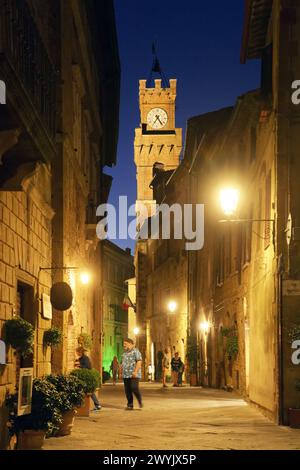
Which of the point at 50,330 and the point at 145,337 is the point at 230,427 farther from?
the point at 145,337

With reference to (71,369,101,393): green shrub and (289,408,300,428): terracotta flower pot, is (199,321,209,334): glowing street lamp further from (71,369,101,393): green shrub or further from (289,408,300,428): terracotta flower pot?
(289,408,300,428): terracotta flower pot

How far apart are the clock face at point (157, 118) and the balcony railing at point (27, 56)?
91860 millimetres

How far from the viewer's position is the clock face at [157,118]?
339 feet

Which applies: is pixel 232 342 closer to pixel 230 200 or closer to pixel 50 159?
pixel 230 200

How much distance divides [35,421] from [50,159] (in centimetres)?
345

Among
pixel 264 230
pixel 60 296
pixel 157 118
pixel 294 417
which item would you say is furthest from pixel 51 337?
pixel 157 118

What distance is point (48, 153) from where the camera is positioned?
10594 millimetres

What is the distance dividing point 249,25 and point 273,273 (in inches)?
231

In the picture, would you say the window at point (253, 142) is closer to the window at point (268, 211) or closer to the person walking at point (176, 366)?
the window at point (268, 211)

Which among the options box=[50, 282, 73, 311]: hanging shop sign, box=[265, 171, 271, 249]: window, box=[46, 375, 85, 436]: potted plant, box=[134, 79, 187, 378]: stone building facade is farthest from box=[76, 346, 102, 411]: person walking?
box=[134, 79, 187, 378]: stone building facade

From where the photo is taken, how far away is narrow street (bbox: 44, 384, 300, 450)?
1223 cm

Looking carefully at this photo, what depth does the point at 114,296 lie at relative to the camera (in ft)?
241

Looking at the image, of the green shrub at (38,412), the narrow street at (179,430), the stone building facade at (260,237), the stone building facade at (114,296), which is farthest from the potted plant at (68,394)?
the stone building facade at (114,296)
